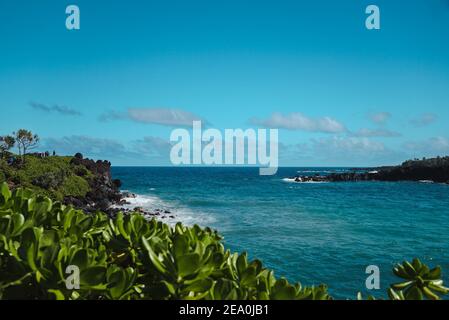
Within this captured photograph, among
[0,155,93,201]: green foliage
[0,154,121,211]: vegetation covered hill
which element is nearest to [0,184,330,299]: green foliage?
[0,154,121,211]: vegetation covered hill

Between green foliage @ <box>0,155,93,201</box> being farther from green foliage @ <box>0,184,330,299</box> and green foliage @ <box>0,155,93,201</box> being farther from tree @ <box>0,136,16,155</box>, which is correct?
green foliage @ <box>0,184,330,299</box>

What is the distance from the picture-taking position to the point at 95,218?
323cm

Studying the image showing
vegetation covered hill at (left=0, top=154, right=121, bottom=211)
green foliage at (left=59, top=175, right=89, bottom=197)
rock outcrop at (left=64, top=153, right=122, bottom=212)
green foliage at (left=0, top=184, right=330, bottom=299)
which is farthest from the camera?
green foliage at (left=59, top=175, right=89, bottom=197)

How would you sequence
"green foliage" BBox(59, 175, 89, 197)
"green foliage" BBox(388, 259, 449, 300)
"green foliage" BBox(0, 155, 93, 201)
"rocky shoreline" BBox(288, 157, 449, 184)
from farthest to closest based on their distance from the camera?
"rocky shoreline" BBox(288, 157, 449, 184)
"green foliage" BBox(59, 175, 89, 197)
"green foliage" BBox(0, 155, 93, 201)
"green foliage" BBox(388, 259, 449, 300)

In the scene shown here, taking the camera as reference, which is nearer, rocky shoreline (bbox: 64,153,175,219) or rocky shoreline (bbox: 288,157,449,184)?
rocky shoreline (bbox: 64,153,175,219)

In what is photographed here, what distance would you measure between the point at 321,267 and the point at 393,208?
97.8 ft

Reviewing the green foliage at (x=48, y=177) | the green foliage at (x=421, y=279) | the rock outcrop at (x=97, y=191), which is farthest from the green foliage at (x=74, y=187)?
the green foliage at (x=421, y=279)

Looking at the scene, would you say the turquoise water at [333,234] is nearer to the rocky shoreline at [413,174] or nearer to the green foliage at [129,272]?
the green foliage at [129,272]

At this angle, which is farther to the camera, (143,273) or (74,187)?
(74,187)

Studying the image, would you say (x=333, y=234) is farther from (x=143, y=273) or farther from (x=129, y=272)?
(x=129, y=272)

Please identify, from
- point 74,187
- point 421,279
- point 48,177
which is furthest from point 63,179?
point 421,279

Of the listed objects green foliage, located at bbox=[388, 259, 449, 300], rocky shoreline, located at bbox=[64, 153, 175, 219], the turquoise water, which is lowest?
the turquoise water
